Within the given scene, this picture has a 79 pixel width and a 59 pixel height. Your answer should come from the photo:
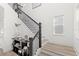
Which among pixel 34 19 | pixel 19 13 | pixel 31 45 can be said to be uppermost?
pixel 19 13

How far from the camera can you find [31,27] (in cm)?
175

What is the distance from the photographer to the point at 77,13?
1666 millimetres

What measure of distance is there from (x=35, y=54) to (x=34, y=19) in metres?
0.60

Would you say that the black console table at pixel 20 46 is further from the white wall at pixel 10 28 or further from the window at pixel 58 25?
the window at pixel 58 25

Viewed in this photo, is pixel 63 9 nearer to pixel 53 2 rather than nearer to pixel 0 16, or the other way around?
pixel 53 2

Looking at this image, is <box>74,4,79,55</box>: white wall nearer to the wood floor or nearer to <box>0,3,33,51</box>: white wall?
the wood floor

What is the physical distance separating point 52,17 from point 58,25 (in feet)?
0.55

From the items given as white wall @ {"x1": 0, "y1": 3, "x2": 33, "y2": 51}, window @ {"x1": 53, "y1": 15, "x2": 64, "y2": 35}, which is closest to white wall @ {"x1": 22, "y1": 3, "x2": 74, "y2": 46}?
window @ {"x1": 53, "y1": 15, "x2": 64, "y2": 35}

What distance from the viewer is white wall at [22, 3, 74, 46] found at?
1.64 meters

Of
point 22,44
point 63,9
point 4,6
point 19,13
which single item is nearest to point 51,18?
point 63,9

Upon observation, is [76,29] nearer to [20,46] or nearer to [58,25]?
[58,25]

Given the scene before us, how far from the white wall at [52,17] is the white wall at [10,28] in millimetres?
231

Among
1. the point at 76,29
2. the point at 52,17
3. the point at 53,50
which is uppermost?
the point at 52,17

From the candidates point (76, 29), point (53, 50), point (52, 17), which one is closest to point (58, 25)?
point (52, 17)
